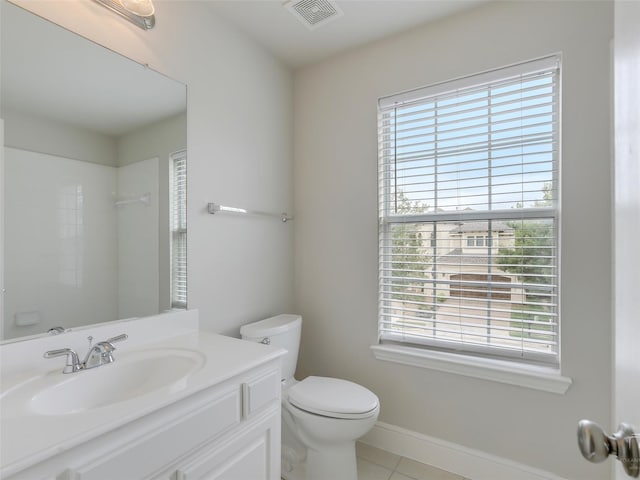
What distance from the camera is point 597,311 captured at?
54.8 inches

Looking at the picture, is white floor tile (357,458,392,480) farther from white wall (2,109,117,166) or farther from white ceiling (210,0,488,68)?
white ceiling (210,0,488,68)

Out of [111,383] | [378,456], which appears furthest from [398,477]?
[111,383]

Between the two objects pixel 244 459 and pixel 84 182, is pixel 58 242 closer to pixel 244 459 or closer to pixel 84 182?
pixel 84 182

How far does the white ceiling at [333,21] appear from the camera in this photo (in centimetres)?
162

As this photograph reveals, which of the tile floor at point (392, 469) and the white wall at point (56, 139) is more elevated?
the white wall at point (56, 139)

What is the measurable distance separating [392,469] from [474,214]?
55.9 inches

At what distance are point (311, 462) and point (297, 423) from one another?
203mm

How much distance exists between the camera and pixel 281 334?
176 centimetres

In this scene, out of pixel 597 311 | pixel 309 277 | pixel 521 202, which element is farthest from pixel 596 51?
pixel 309 277

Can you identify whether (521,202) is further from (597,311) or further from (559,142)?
(597,311)

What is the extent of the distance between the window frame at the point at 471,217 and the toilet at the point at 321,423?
441mm

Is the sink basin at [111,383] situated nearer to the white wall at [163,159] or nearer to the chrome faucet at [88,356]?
the chrome faucet at [88,356]

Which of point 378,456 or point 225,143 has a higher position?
point 225,143

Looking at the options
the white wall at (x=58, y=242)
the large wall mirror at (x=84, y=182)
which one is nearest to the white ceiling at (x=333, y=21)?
the large wall mirror at (x=84, y=182)
